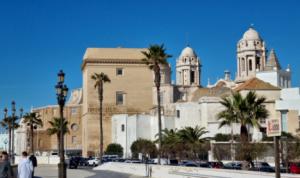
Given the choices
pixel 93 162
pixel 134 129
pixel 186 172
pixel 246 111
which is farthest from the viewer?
pixel 134 129

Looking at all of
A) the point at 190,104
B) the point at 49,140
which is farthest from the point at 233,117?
the point at 49,140

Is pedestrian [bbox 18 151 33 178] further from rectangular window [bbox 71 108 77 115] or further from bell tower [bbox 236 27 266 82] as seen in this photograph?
bell tower [bbox 236 27 266 82]

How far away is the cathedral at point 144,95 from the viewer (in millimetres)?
83688

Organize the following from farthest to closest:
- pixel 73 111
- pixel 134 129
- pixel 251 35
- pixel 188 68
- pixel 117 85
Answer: pixel 188 68 → pixel 251 35 → pixel 73 111 → pixel 117 85 → pixel 134 129

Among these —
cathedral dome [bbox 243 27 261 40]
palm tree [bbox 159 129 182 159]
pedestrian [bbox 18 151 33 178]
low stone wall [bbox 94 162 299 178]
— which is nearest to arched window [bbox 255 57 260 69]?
cathedral dome [bbox 243 27 261 40]

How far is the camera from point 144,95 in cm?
10650

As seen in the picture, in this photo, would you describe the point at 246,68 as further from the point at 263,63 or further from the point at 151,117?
the point at 151,117

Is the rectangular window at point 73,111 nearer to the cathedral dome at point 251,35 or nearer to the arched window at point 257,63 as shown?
the cathedral dome at point 251,35

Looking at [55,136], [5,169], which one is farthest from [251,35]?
[5,169]

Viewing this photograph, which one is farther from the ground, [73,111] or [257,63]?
[257,63]

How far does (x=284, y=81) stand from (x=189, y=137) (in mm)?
42234

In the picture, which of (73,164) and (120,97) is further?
(120,97)

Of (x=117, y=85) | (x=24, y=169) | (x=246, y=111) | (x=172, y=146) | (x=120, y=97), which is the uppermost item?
(x=117, y=85)

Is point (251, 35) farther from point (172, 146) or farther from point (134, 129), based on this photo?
point (172, 146)
